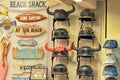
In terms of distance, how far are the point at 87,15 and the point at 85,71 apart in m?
0.75

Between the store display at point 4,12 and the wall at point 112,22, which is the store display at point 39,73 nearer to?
the wall at point 112,22

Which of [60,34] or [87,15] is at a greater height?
[87,15]

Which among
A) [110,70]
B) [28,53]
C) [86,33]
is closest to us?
[110,70]

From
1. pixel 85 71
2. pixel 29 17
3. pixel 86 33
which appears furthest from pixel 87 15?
pixel 29 17

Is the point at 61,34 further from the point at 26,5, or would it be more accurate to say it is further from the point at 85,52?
the point at 26,5

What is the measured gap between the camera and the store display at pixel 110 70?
4.31m

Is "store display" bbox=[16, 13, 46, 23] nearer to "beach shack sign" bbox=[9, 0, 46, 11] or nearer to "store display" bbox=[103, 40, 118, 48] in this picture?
"beach shack sign" bbox=[9, 0, 46, 11]

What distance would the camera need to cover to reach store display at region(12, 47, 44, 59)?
475 centimetres

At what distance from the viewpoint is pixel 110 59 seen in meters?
4.35

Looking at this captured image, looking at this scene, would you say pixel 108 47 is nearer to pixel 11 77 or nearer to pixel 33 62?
pixel 33 62

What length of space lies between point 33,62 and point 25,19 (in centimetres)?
63

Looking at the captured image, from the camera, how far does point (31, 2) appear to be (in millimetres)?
4832

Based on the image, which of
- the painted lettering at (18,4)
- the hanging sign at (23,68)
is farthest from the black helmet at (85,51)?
the painted lettering at (18,4)

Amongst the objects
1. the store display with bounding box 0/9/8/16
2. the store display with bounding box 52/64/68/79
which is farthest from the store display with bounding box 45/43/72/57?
the store display with bounding box 0/9/8/16
